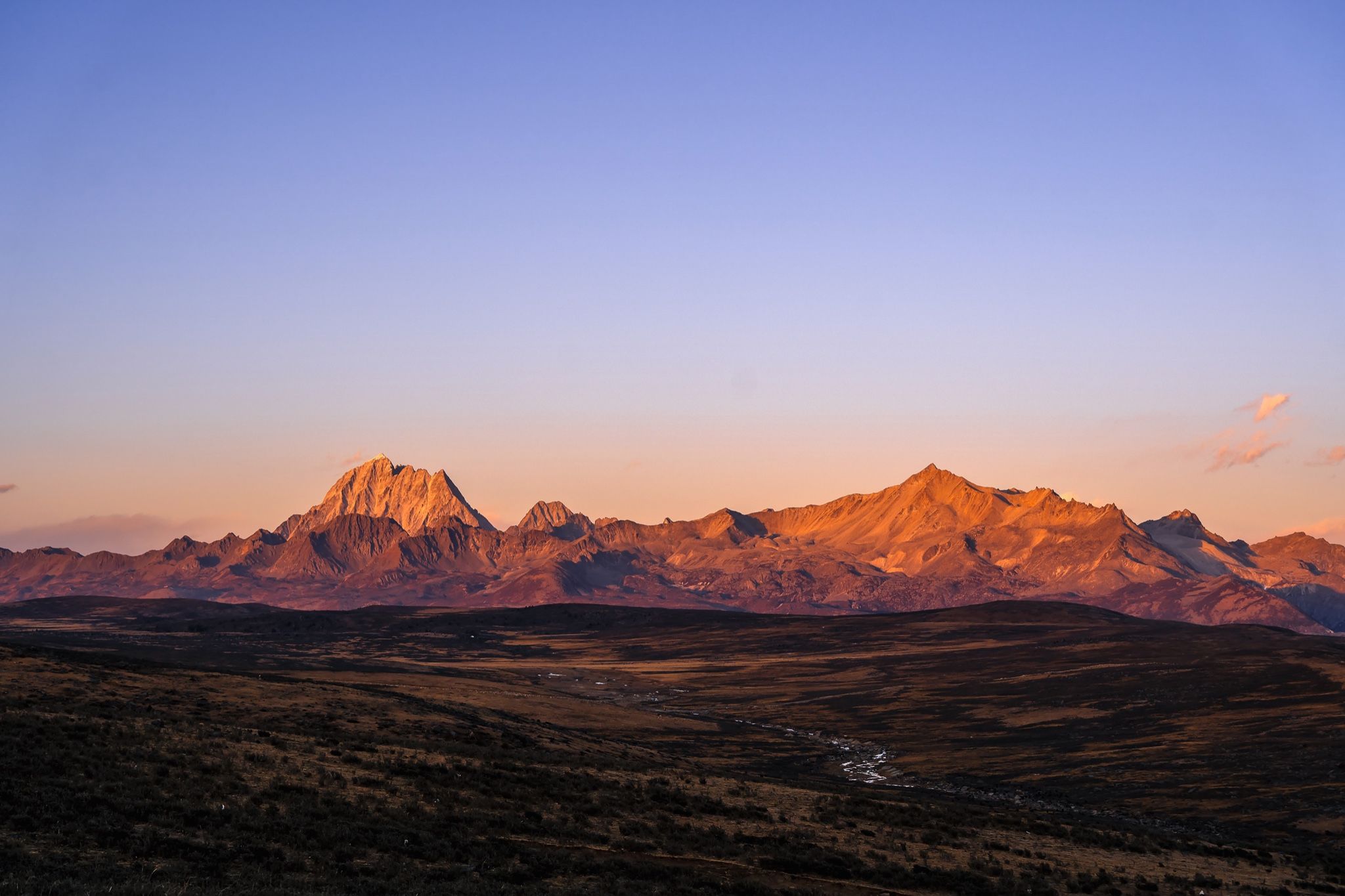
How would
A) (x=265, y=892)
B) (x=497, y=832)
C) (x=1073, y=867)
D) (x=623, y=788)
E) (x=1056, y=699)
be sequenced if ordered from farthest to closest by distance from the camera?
(x=1056, y=699), (x=623, y=788), (x=1073, y=867), (x=497, y=832), (x=265, y=892)

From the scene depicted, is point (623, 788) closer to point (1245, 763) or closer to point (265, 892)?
point (265, 892)

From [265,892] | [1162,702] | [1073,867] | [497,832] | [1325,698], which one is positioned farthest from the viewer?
[1162,702]

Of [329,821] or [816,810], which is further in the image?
[816,810]

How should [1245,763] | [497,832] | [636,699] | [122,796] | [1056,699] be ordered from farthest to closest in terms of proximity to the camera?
[636,699] < [1056,699] < [1245,763] < [497,832] < [122,796]

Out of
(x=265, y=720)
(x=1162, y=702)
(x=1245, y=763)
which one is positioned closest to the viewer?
(x=265, y=720)

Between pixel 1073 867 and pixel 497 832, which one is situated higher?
pixel 497 832

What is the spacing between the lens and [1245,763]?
308ft

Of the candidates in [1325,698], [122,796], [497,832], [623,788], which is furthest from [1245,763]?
[122,796]

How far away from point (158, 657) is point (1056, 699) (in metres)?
135

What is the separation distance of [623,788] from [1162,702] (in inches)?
4023

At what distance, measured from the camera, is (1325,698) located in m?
128

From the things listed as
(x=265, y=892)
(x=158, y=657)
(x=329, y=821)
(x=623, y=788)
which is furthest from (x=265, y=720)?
(x=158, y=657)

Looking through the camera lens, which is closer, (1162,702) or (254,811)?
(254,811)

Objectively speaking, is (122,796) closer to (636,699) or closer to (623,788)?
(623,788)
